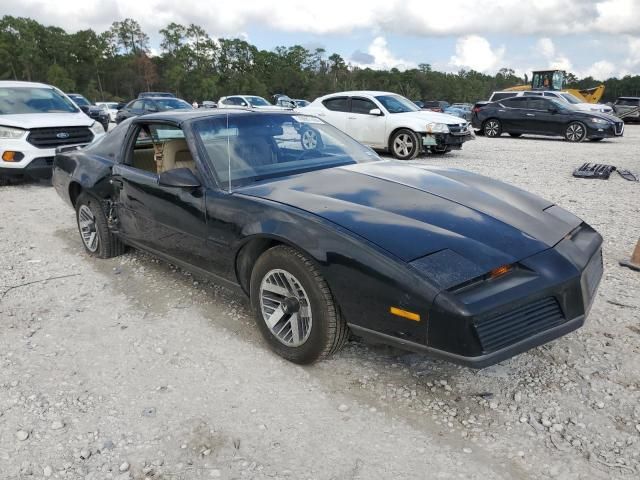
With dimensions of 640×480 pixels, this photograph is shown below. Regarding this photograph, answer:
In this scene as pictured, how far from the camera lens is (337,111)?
12211 millimetres

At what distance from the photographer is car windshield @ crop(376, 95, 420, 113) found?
11680mm

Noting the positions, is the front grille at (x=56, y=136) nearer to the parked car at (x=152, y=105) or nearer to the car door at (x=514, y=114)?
the parked car at (x=152, y=105)

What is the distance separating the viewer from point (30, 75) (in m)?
62.9

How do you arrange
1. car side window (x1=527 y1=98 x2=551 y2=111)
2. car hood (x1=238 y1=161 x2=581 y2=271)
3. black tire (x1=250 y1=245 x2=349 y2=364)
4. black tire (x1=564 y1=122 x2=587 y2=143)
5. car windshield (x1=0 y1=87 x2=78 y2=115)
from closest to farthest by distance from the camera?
car hood (x1=238 y1=161 x2=581 y2=271) → black tire (x1=250 y1=245 x2=349 y2=364) → car windshield (x1=0 y1=87 x2=78 y2=115) → black tire (x1=564 y1=122 x2=587 y2=143) → car side window (x1=527 y1=98 x2=551 y2=111)

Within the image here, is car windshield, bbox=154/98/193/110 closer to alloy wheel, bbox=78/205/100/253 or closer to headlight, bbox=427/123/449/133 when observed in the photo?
headlight, bbox=427/123/449/133

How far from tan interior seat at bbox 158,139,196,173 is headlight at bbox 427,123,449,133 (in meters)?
7.79

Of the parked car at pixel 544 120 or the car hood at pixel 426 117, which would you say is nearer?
the car hood at pixel 426 117

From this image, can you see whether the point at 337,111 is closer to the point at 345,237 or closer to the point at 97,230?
the point at 97,230

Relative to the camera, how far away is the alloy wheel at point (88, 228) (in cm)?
488

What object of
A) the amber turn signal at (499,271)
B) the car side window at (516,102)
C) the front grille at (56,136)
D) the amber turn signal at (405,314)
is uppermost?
the car side window at (516,102)

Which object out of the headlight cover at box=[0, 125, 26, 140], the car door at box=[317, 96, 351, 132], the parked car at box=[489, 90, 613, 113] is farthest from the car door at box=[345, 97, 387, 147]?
the parked car at box=[489, 90, 613, 113]

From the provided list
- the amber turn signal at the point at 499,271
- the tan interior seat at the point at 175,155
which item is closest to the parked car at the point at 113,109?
the tan interior seat at the point at 175,155

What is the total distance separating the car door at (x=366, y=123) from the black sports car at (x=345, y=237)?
737 centimetres

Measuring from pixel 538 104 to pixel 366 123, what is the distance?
7.93 metres
